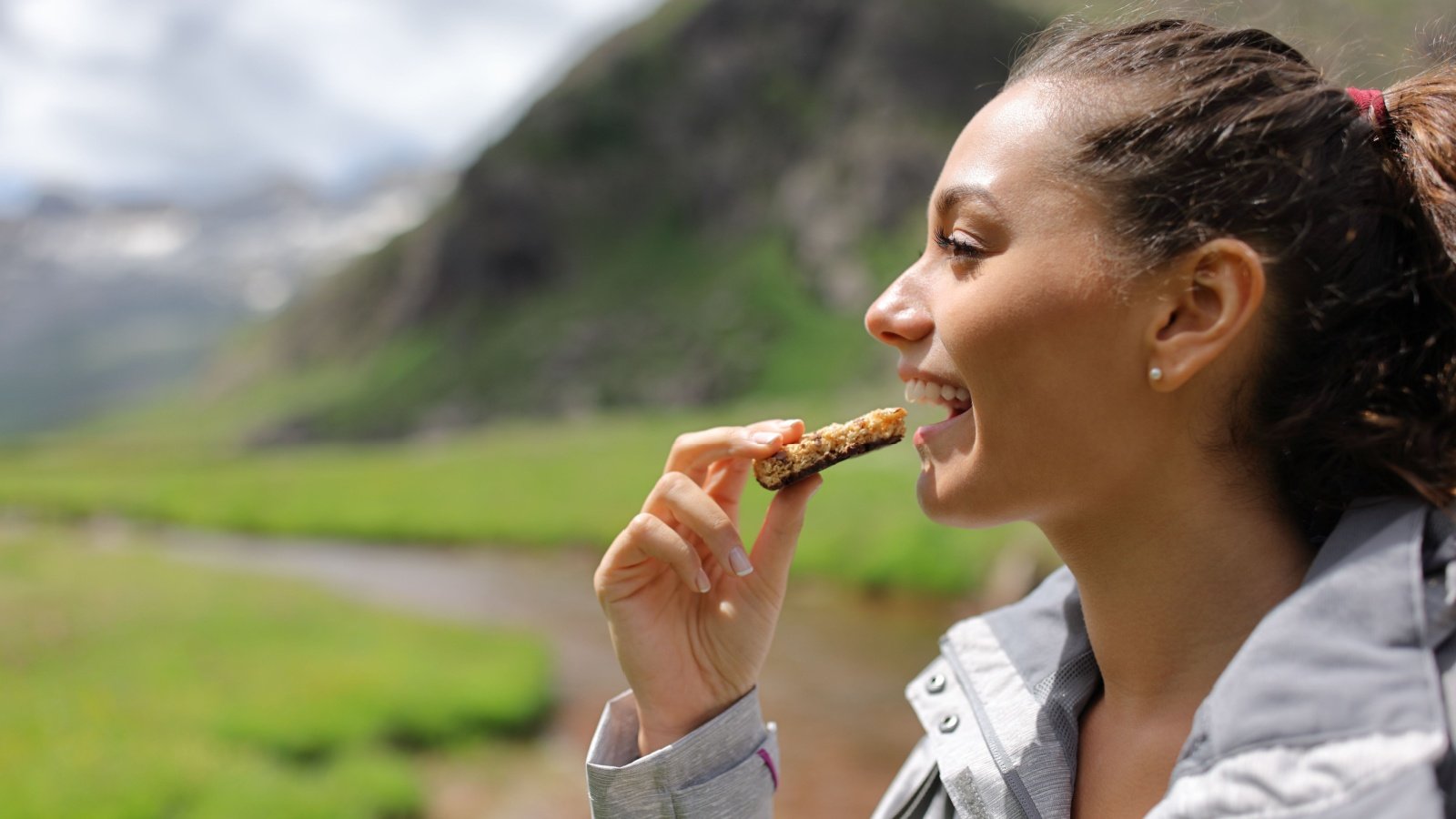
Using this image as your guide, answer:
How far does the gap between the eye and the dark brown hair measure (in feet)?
0.93

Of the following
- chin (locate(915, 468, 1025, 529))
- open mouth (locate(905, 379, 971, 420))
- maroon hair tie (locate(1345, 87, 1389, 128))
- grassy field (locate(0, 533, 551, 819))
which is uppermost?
grassy field (locate(0, 533, 551, 819))

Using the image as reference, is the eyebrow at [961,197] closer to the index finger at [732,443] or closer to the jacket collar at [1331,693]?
the index finger at [732,443]

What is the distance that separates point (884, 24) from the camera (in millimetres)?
104000

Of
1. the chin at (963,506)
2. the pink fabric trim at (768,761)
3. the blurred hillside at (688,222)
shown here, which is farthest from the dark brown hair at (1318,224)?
the blurred hillside at (688,222)

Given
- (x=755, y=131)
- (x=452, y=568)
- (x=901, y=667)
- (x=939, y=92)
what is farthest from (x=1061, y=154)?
(x=755, y=131)

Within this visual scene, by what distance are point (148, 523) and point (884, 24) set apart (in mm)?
84642

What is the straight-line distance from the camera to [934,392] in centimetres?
269

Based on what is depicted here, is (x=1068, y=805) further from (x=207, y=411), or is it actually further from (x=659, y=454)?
(x=207, y=411)

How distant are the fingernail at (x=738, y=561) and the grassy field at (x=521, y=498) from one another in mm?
17474

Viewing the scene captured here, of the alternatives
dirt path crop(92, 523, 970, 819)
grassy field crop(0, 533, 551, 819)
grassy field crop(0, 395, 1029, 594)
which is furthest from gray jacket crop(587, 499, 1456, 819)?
grassy field crop(0, 395, 1029, 594)

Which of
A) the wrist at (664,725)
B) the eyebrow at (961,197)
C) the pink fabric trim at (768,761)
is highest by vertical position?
the eyebrow at (961,197)

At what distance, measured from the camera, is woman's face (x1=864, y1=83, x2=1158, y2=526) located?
2.42 m

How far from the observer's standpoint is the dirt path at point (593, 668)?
12211 millimetres

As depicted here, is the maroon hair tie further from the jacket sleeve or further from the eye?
the jacket sleeve
